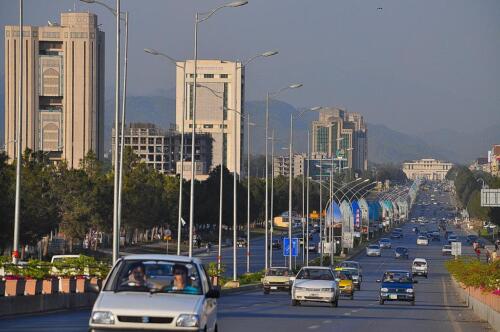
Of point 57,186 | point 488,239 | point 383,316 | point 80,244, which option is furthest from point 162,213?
point 383,316

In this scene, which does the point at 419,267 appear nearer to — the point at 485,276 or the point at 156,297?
the point at 485,276

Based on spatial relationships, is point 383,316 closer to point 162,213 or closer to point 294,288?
point 294,288

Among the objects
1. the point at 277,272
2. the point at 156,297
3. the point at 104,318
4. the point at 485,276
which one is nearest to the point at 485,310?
the point at 485,276

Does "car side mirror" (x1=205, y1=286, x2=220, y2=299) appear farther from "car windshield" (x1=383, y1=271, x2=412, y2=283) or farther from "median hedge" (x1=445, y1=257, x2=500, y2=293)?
"car windshield" (x1=383, y1=271, x2=412, y2=283)

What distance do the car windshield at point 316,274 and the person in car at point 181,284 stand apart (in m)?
25.5

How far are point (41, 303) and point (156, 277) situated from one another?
15.0 metres

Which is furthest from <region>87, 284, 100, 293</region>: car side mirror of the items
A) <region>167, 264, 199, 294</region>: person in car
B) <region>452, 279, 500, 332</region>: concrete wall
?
<region>452, 279, 500, 332</region>: concrete wall

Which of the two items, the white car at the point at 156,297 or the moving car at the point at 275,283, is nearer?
the white car at the point at 156,297

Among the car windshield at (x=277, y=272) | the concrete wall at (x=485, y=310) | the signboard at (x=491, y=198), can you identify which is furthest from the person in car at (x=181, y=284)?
the signboard at (x=491, y=198)

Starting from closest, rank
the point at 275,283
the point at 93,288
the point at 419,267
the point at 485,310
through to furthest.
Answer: the point at 93,288 → the point at 485,310 → the point at 275,283 → the point at 419,267

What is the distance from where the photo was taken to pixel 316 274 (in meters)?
44.1

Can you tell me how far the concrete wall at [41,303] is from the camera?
99.0 ft

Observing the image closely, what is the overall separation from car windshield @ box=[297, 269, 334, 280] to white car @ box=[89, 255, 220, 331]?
80.8 feet

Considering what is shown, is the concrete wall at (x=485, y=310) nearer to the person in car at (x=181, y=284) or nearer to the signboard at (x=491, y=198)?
the person in car at (x=181, y=284)
